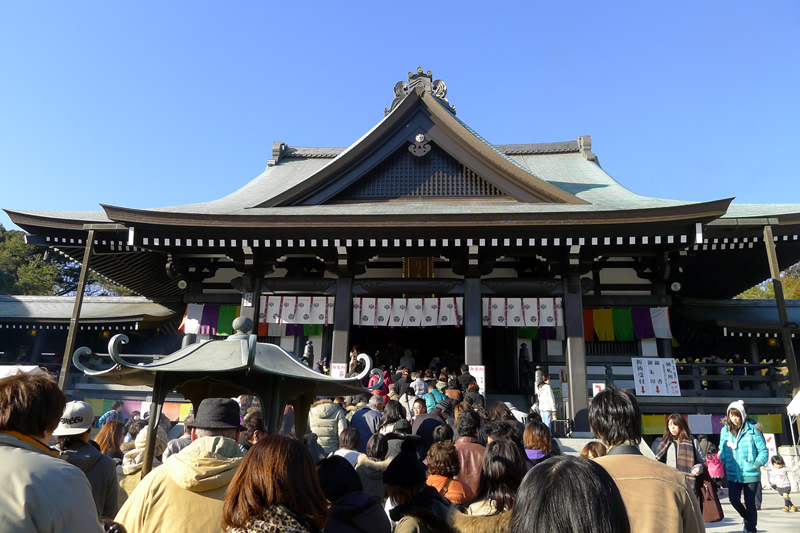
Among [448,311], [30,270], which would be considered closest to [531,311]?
[448,311]

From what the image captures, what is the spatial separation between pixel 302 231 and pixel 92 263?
20.2 feet

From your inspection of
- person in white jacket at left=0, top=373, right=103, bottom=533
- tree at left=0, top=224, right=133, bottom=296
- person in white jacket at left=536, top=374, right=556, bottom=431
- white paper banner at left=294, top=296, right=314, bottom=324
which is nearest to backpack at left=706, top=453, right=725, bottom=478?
person in white jacket at left=536, top=374, right=556, bottom=431

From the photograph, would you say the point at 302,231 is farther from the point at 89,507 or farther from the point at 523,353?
the point at 89,507

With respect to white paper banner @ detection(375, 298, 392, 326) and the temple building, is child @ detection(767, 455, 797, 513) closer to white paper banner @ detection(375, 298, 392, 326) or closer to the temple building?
the temple building

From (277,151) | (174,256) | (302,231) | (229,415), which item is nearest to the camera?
(229,415)

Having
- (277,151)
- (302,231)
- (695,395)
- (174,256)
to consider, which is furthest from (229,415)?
(277,151)

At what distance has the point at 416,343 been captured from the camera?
17688 mm

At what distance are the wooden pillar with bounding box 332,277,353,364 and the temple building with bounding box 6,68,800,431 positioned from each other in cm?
3

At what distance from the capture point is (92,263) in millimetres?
13422

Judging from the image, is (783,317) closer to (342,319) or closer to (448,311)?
(448,311)

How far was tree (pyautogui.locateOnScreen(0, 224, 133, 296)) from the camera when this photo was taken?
108 ft

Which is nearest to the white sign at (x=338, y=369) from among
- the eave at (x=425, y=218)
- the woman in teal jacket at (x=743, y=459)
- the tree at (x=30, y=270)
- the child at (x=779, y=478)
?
the eave at (x=425, y=218)

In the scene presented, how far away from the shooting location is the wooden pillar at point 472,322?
11.2 meters

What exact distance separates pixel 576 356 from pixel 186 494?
9.87 meters
